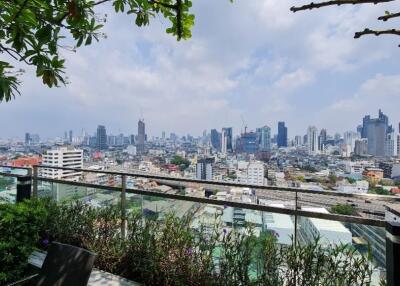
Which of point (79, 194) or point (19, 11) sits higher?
point (19, 11)

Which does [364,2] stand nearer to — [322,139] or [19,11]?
[19,11]

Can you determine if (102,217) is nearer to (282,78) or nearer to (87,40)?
(87,40)

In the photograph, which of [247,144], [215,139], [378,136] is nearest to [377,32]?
[378,136]

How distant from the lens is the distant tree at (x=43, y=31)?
1.69 meters

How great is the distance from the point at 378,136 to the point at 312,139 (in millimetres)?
19403

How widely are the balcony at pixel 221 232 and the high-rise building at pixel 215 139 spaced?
58394 mm

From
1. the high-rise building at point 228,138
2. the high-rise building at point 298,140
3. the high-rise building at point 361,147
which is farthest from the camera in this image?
the high-rise building at point 228,138

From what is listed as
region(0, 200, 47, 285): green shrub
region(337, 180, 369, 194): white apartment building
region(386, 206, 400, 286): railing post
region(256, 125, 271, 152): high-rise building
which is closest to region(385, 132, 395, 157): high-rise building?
region(337, 180, 369, 194): white apartment building

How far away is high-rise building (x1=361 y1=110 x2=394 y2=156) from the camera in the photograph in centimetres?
2744

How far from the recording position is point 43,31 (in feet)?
5.96

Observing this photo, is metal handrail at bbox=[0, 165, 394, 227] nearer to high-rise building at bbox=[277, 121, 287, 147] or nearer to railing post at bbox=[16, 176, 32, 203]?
railing post at bbox=[16, 176, 32, 203]

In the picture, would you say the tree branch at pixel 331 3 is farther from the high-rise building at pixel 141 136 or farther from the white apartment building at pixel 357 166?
the high-rise building at pixel 141 136

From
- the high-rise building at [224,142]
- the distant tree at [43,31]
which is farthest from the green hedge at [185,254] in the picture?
the high-rise building at [224,142]

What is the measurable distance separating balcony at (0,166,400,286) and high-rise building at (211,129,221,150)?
58.4m
